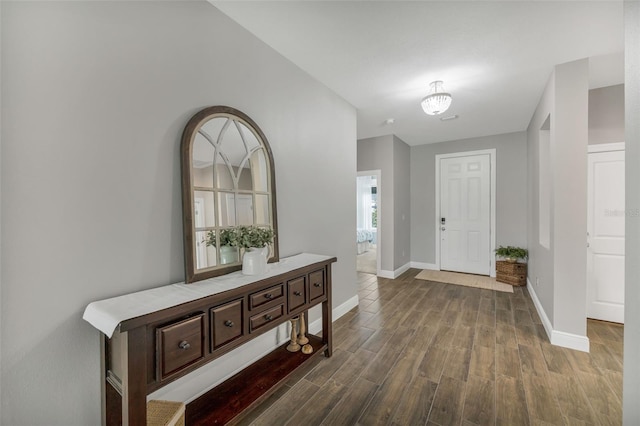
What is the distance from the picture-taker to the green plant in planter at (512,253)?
4.36 metres

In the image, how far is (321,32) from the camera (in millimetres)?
1992

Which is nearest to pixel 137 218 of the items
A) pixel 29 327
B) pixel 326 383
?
pixel 29 327

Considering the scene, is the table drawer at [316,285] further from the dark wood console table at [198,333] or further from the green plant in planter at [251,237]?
the green plant in planter at [251,237]

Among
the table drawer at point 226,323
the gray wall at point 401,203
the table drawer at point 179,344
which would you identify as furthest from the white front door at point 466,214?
the table drawer at point 179,344

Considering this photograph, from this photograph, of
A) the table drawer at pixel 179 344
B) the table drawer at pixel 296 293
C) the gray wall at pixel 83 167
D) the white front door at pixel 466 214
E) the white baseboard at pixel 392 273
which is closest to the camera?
the gray wall at pixel 83 167

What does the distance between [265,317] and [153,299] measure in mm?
635

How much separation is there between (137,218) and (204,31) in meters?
1.24

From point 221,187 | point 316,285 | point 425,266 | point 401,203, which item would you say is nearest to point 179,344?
point 221,187

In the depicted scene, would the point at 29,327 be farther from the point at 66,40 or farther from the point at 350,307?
the point at 350,307

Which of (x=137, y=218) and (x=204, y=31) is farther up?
(x=204, y=31)

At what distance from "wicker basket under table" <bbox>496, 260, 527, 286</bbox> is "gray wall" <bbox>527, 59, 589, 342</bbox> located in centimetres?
197

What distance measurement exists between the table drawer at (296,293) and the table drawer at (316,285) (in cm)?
7

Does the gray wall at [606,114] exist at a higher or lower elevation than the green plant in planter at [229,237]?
higher

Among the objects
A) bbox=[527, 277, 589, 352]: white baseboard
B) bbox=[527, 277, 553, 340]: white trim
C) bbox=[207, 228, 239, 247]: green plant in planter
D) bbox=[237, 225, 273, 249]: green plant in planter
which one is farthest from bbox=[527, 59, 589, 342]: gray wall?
bbox=[207, 228, 239, 247]: green plant in planter
